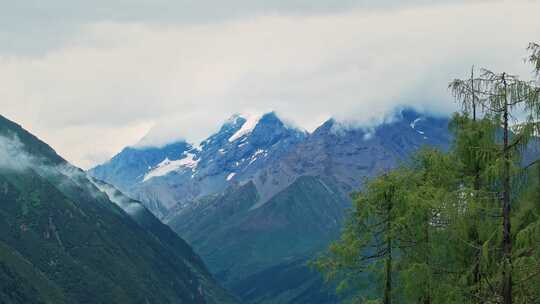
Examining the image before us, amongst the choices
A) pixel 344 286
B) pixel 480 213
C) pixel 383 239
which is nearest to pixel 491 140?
pixel 480 213

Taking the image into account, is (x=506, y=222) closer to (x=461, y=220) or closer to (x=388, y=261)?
(x=461, y=220)

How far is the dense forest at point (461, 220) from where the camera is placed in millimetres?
29109

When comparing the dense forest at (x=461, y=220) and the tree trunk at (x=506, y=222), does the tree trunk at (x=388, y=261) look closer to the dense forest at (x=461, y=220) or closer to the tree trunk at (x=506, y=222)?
the dense forest at (x=461, y=220)

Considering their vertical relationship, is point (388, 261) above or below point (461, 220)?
below

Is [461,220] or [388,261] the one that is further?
[388,261]

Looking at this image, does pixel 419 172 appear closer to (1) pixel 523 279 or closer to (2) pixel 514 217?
(2) pixel 514 217

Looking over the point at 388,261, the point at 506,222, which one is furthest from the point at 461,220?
the point at 388,261

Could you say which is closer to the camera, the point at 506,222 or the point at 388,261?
the point at 506,222

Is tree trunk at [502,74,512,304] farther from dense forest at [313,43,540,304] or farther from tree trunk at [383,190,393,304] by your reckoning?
tree trunk at [383,190,393,304]

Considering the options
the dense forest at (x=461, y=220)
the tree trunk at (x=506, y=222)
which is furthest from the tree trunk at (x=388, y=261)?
the tree trunk at (x=506, y=222)

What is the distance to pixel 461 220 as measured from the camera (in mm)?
31344

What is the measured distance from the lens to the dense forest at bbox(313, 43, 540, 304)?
29.1m

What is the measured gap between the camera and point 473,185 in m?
39.3

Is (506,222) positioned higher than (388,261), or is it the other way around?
(506,222)
